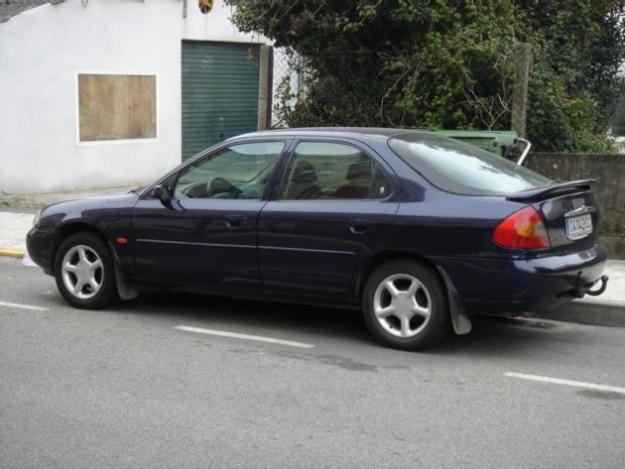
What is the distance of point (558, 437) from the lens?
5.23 m

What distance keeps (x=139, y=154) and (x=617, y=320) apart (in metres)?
11.9

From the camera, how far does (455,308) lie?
6758 millimetres

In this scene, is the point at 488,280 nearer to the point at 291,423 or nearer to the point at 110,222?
the point at 291,423

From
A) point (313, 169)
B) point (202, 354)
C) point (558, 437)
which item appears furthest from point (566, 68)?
point (558, 437)

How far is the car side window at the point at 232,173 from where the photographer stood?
761 cm

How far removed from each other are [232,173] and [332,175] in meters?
0.90

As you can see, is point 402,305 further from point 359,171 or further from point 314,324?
point 314,324

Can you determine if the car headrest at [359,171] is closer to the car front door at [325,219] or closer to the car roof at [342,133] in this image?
the car front door at [325,219]

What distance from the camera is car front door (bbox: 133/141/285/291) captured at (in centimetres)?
751

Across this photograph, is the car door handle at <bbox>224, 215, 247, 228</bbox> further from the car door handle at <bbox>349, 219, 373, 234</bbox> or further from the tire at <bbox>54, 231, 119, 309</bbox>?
the tire at <bbox>54, 231, 119, 309</bbox>

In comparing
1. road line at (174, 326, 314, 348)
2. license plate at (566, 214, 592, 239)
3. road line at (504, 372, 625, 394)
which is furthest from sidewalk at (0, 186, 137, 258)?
road line at (504, 372, 625, 394)

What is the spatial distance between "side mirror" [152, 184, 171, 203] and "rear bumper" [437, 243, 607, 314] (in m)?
2.34

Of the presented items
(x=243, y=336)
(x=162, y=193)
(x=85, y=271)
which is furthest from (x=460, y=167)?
(x=85, y=271)

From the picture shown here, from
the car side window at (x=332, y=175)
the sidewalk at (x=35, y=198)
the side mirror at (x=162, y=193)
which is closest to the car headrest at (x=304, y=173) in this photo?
the car side window at (x=332, y=175)
